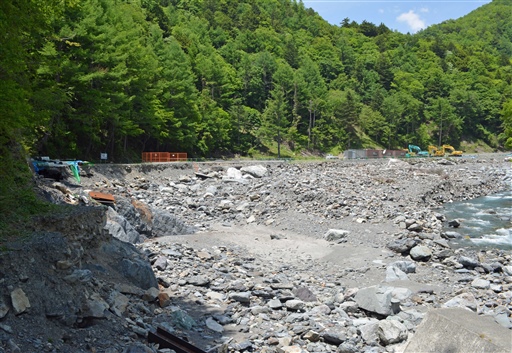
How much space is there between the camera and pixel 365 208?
23.0 m

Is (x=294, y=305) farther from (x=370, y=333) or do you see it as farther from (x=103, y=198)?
(x=103, y=198)

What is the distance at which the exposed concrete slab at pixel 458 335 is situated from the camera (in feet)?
20.1

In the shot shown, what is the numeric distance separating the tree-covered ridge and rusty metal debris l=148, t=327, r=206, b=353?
20.6 feet

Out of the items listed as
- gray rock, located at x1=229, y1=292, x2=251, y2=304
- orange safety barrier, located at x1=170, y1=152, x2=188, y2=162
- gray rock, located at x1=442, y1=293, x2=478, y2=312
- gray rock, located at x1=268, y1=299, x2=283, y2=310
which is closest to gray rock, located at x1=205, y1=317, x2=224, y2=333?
gray rock, located at x1=229, y1=292, x2=251, y2=304

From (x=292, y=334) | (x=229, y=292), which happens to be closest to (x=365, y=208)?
(x=229, y=292)

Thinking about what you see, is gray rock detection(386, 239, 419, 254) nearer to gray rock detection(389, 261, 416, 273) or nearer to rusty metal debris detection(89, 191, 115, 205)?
gray rock detection(389, 261, 416, 273)

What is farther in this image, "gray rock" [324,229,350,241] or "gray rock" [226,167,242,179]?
"gray rock" [226,167,242,179]

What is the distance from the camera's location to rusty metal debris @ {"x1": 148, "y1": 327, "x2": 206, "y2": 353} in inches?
302

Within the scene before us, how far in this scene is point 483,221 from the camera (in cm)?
2328

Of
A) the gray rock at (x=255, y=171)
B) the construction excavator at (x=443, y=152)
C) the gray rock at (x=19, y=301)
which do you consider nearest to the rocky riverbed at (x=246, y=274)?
the gray rock at (x=19, y=301)

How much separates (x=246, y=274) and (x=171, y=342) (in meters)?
6.13

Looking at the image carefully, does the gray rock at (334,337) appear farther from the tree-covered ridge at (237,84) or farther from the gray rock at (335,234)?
the gray rock at (335,234)

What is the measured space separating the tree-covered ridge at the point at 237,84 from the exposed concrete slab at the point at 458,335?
9.92 m

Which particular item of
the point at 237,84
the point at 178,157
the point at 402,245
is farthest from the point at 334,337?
the point at 237,84
